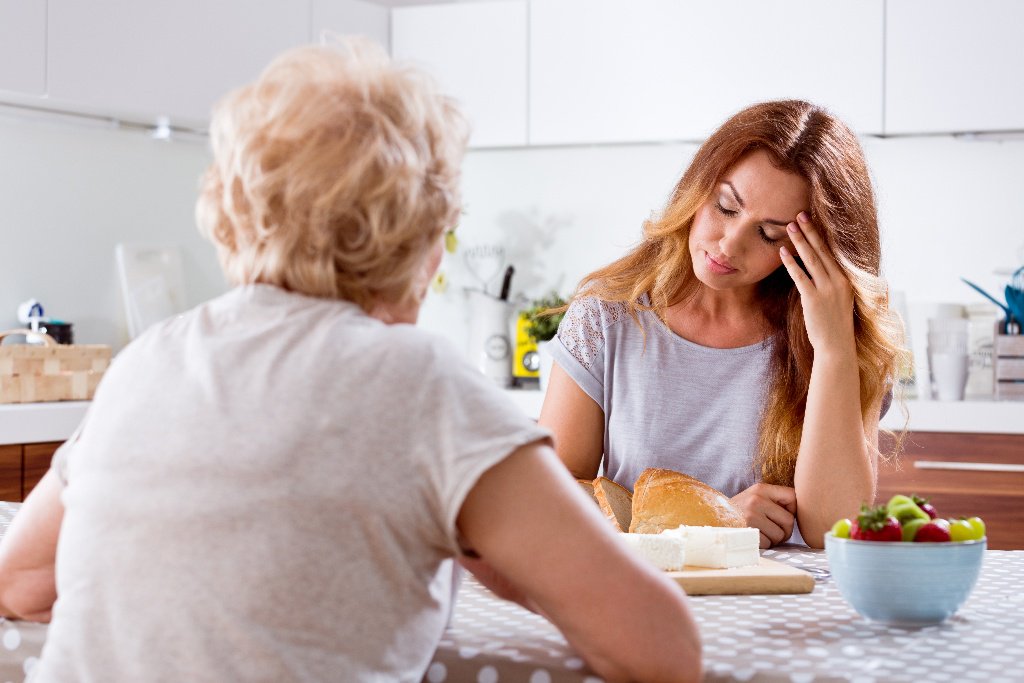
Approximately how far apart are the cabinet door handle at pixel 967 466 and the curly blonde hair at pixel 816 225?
141cm

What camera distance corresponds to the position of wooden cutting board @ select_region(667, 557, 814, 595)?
1.17m

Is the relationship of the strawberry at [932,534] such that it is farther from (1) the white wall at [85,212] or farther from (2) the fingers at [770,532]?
(1) the white wall at [85,212]

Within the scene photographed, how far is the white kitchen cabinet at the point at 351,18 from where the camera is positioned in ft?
12.2

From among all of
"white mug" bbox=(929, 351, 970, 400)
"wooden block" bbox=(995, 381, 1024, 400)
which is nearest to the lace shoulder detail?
"white mug" bbox=(929, 351, 970, 400)

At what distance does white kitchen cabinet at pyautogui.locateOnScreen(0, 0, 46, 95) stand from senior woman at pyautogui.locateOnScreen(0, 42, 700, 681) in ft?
7.68

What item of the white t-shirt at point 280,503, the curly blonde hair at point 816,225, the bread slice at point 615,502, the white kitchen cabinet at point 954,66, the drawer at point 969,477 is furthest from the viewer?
the white kitchen cabinet at point 954,66

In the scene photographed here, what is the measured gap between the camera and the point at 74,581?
88 centimetres

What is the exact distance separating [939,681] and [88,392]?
2661 millimetres

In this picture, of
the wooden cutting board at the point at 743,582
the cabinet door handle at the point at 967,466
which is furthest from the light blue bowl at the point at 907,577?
the cabinet door handle at the point at 967,466

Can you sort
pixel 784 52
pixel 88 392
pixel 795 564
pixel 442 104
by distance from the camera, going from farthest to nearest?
pixel 784 52, pixel 88 392, pixel 795 564, pixel 442 104

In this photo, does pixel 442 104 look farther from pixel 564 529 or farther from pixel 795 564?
pixel 795 564

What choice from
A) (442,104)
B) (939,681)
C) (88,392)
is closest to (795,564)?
(939,681)

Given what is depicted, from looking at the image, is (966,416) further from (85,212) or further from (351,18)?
(85,212)

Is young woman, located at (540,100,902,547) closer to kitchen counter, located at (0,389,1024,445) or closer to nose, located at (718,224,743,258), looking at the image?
nose, located at (718,224,743,258)
